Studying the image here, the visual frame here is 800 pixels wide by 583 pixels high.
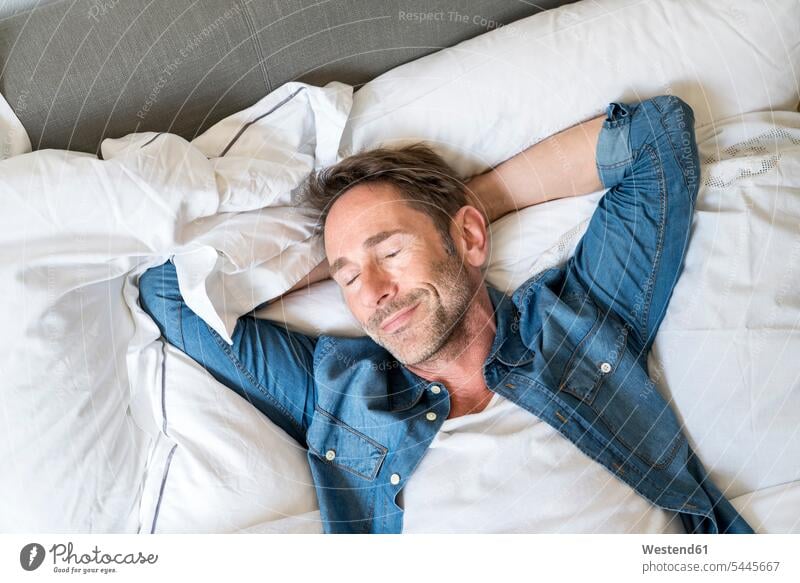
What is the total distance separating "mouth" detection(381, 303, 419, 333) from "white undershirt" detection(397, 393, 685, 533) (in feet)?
0.48

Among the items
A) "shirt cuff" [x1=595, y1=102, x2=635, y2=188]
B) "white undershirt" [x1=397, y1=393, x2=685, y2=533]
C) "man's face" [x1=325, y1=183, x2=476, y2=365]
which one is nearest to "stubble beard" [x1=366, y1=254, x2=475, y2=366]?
"man's face" [x1=325, y1=183, x2=476, y2=365]

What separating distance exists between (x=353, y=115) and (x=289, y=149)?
0.10m

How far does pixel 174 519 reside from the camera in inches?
33.1

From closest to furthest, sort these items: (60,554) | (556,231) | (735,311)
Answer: (60,554) → (735,311) → (556,231)

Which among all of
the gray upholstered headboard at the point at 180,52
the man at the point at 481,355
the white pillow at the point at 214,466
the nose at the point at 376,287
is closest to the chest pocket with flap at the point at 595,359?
the man at the point at 481,355

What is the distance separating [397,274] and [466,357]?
146mm

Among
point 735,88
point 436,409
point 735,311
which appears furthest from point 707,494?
point 735,88

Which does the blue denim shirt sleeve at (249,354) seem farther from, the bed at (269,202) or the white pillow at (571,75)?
the white pillow at (571,75)

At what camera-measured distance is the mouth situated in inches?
35.8

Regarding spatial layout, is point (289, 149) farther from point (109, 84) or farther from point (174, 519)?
point (174, 519)

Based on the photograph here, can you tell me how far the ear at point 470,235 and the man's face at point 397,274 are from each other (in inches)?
1.0

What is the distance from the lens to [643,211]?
923 millimetres

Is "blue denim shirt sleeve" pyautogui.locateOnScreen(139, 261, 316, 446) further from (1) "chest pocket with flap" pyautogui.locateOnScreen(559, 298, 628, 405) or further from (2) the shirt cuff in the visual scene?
(2) the shirt cuff

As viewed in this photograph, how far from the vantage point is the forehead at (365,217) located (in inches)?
36.3
